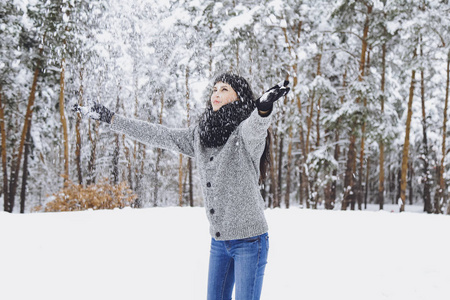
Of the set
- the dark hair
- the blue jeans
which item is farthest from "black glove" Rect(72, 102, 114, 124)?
the blue jeans

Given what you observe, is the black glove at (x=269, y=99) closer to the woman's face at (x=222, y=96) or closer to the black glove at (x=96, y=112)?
the woman's face at (x=222, y=96)

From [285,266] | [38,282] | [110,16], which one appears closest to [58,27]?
[110,16]

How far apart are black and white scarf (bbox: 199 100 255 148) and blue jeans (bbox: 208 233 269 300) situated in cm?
57

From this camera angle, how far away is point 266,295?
16.6ft

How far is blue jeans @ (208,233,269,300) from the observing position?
199 centimetres

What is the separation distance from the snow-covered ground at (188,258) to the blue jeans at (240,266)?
121 inches

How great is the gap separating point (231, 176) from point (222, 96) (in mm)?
497

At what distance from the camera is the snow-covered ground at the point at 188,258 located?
16.9 ft

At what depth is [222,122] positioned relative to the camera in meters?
2.11

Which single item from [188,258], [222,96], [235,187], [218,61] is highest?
[218,61]

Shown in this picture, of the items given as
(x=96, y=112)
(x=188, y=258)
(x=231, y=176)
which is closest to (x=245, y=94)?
(x=231, y=176)

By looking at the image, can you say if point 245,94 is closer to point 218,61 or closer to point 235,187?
point 235,187

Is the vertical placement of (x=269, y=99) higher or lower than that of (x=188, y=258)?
higher

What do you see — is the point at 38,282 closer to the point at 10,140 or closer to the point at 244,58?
the point at 244,58
